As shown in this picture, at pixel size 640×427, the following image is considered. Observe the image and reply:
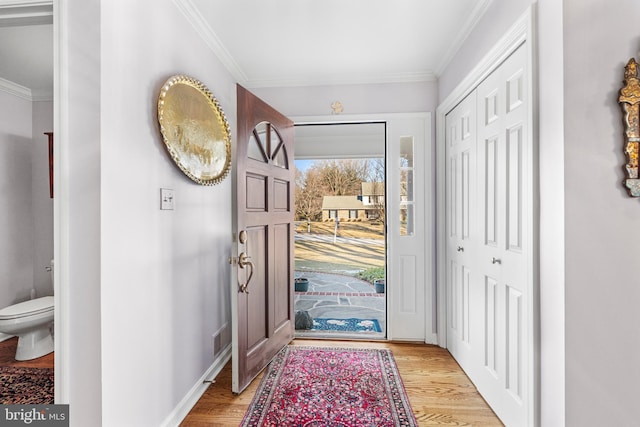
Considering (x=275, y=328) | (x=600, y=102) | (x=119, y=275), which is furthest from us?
(x=275, y=328)

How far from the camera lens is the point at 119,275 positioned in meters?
1.33

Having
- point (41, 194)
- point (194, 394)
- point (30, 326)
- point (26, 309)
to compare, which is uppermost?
point (41, 194)

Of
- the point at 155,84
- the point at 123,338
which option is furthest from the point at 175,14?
the point at 123,338

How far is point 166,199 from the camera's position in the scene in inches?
65.9

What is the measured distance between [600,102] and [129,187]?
1914 mm

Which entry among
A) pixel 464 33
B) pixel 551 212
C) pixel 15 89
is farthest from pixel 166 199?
pixel 15 89

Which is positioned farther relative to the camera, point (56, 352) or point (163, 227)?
point (163, 227)

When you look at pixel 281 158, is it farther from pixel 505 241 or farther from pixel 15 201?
pixel 15 201

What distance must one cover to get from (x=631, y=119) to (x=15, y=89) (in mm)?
4609

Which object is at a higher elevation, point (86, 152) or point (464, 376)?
point (86, 152)

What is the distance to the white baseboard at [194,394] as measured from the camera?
5.60 feet

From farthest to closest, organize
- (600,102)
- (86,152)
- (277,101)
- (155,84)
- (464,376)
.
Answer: (277,101)
(464,376)
(155,84)
(86,152)
(600,102)

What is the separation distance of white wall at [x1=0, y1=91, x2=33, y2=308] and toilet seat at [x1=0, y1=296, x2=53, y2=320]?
0.53 meters

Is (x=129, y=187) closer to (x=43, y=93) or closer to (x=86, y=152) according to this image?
(x=86, y=152)
